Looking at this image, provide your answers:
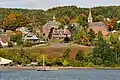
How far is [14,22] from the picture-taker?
102m

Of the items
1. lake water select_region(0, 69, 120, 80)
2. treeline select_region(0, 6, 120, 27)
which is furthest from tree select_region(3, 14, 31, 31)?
lake water select_region(0, 69, 120, 80)

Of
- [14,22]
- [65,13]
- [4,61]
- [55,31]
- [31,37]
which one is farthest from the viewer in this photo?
[65,13]

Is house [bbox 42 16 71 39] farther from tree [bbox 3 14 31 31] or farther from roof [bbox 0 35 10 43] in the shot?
roof [bbox 0 35 10 43]

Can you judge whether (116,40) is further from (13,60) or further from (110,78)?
(110,78)

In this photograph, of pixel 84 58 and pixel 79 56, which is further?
pixel 79 56

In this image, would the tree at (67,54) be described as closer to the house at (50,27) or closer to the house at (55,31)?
the house at (55,31)

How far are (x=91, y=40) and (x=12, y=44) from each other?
12.0m

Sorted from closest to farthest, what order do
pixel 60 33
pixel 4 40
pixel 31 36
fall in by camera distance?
1. pixel 4 40
2. pixel 31 36
3. pixel 60 33

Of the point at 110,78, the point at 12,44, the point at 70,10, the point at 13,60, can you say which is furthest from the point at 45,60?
the point at 70,10

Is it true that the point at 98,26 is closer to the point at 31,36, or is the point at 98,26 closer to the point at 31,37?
the point at 31,36

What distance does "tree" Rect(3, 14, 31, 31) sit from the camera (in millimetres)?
99812

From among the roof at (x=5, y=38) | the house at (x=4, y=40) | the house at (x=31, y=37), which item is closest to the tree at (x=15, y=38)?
the house at (x=4, y=40)


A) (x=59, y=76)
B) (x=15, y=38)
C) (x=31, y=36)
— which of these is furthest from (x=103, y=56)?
(x=31, y=36)

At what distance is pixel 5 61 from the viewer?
65.1 meters
